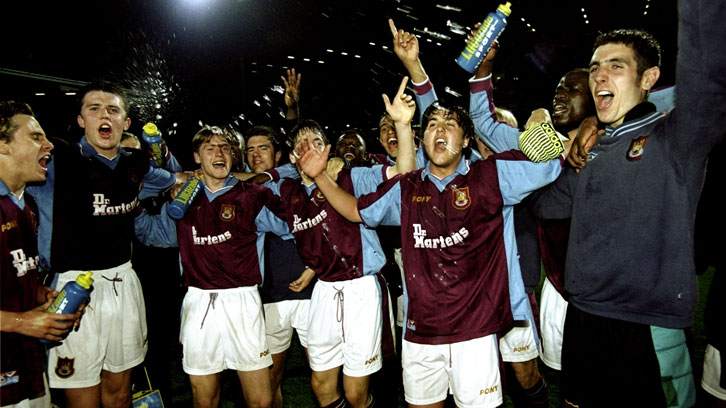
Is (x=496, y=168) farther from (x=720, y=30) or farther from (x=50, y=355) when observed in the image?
(x=50, y=355)

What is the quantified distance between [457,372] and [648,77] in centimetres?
200

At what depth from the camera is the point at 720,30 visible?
1.49 meters

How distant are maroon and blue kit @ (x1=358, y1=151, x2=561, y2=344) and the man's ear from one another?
72 cm

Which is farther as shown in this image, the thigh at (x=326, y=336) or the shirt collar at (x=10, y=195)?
the thigh at (x=326, y=336)

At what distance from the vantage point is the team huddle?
1.95 meters

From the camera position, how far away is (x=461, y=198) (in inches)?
112

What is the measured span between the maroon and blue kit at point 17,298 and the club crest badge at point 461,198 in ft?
8.74

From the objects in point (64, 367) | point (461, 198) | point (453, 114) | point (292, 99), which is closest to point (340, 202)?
point (461, 198)

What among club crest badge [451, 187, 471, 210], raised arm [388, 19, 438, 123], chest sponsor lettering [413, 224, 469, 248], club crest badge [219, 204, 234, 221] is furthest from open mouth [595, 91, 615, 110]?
club crest badge [219, 204, 234, 221]

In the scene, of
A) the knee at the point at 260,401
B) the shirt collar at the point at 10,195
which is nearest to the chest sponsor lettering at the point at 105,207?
the shirt collar at the point at 10,195

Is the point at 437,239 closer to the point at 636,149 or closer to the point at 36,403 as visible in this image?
the point at 636,149

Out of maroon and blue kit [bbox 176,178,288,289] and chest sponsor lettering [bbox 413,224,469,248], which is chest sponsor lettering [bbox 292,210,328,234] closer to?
maroon and blue kit [bbox 176,178,288,289]

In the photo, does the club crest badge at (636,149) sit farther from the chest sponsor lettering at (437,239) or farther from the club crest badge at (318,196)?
the club crest badge at (318,196)

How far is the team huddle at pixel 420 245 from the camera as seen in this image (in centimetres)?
195
